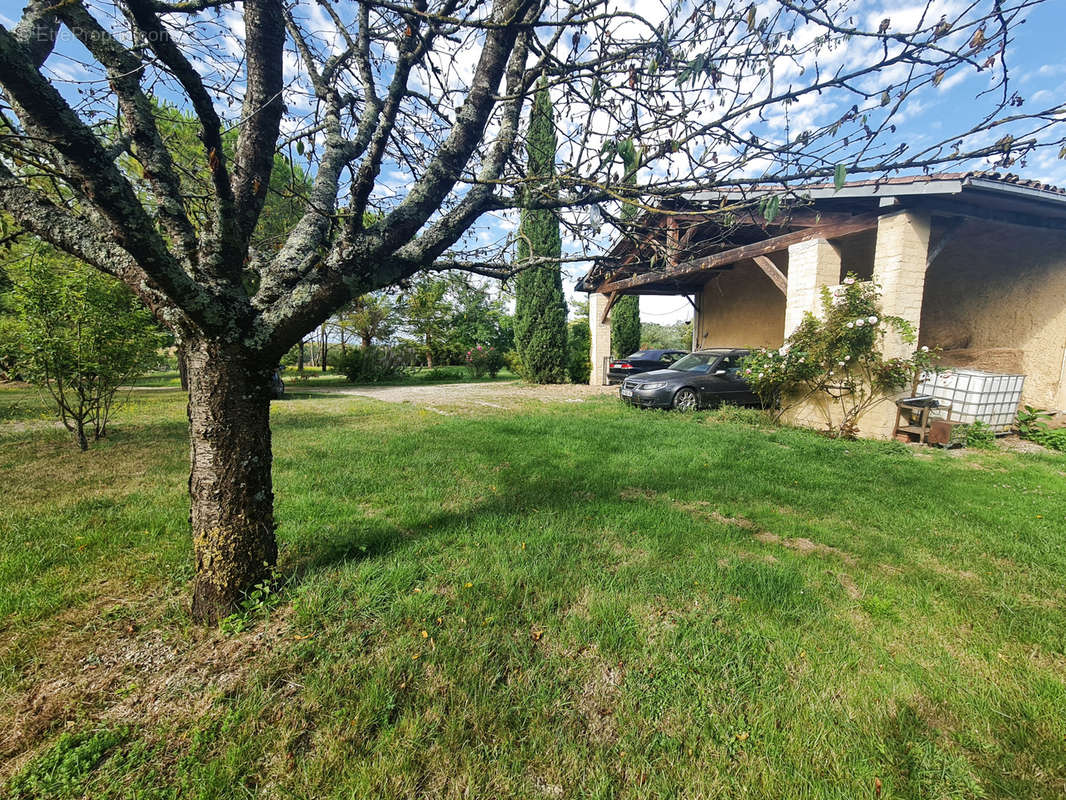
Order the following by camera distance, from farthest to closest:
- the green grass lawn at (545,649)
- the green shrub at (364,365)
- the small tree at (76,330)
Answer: the green shrub at (364,365), the small tree at (76,330), the green grass lawn at (545,649)

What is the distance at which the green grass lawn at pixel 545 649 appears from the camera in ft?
4.27

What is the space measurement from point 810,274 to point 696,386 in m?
2.87

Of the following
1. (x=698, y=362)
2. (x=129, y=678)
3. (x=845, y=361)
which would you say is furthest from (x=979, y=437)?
(x=129, y=678)

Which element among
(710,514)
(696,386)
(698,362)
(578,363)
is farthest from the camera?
(578,363)

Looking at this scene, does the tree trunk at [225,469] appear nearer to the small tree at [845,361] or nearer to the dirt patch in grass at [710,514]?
the dirt patch in grass at [710,514]

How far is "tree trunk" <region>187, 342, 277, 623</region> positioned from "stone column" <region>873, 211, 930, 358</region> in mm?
8027

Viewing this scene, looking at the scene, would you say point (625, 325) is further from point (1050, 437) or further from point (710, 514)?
point (710, 514)

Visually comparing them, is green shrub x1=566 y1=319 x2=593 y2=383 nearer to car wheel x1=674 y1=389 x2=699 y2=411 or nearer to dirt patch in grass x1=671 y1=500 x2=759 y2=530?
car wheel x1=674 y1=389 x2=699 y2=411

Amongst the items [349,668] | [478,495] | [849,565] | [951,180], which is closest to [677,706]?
[349,668]

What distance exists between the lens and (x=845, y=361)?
20.5 ft

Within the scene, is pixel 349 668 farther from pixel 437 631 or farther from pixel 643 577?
pixel 643 577

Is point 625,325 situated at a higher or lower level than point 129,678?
higher

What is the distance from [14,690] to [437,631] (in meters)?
1.63

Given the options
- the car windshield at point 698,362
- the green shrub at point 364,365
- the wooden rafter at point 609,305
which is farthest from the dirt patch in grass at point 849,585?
the green shrub at point 364,365
